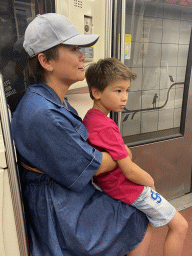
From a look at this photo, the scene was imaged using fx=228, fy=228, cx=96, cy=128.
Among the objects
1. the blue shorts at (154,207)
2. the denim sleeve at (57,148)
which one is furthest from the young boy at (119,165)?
the denim sleeve at (57,148)

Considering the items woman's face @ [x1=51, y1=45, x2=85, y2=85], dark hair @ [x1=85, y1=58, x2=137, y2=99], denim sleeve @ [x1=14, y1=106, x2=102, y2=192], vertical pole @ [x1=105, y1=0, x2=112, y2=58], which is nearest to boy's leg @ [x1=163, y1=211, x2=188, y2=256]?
denim sleeve @ [x1=14, y1=106, x2=102, y2=192]

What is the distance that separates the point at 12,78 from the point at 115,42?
0.86m

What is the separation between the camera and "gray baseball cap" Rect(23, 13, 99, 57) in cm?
102

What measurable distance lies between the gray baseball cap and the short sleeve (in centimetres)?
43

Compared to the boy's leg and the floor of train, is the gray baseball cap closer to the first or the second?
the boy's leg

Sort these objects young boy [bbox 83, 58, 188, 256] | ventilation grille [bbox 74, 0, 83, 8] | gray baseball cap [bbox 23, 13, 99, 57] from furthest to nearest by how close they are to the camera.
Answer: ventilation grille [bbox 74, 0, 83, 8] → young boy [bbox 83, 58, 188, 256] → gray baseball cap [bbox 23, 13, 99, 57]

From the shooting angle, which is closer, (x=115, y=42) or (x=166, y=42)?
(x=115, y=42)

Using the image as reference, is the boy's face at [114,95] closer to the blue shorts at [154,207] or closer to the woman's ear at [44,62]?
the woman's ear at [44,62]

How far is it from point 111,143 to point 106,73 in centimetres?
39

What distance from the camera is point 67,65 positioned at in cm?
107

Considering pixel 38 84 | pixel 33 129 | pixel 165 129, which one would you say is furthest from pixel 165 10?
pixel 33 129

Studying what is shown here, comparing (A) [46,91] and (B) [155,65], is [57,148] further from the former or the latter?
(B) [155,65]

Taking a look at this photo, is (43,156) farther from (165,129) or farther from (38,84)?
(165,129)

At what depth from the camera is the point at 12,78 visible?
141 centimetres
